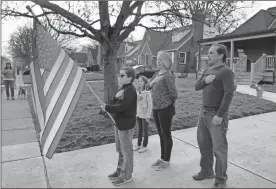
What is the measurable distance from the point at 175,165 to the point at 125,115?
4.21 ft

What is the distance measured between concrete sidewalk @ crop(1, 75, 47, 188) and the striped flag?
2.37 ft

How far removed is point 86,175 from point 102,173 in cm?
22

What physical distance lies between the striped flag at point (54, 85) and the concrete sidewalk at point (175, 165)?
79 cm

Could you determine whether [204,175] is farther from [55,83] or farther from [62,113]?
[55,83]

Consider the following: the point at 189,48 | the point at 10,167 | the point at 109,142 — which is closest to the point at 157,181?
the point at 109,142

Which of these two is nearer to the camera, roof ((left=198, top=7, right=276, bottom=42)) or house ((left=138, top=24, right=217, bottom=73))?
roof ((left=198, top=7, right=276, bottom=42))

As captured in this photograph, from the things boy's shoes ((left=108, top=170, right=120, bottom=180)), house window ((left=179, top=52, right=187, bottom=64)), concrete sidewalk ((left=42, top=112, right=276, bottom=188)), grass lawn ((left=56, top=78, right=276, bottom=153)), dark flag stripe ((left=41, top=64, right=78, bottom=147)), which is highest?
house window ((left=179, top=52, right=187, bottom=64))

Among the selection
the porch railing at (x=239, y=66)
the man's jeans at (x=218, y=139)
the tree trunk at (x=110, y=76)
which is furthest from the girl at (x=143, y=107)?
the porch railing at (x=239, y=66)

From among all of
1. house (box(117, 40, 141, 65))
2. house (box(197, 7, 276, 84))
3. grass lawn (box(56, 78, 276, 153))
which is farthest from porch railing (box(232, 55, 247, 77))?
house (box(117, 40, 141, 65))

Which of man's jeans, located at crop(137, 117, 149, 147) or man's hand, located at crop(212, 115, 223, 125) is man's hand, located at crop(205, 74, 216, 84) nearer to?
man's hand, located at crop(212, 115, 223, 125)

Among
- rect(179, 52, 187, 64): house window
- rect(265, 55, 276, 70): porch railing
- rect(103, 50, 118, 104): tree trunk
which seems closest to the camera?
rect(103, 50, 118, 104): tree trunk

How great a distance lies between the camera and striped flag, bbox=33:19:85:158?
293 cm

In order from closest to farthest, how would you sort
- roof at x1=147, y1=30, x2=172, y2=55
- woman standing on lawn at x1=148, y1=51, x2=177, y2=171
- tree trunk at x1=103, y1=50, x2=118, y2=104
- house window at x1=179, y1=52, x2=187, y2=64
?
woman standing on lawn at x1=148, y1=51, x2=177, y2=171 → tree trunk at x1=103, y1=50, x2=118, y2=104 → house window at x1=179, y1=52, x2=187, y2=64 → roof at x1=147, y1=30, x2=172, y2=55

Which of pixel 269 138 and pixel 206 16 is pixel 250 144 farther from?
pixel 206 16
